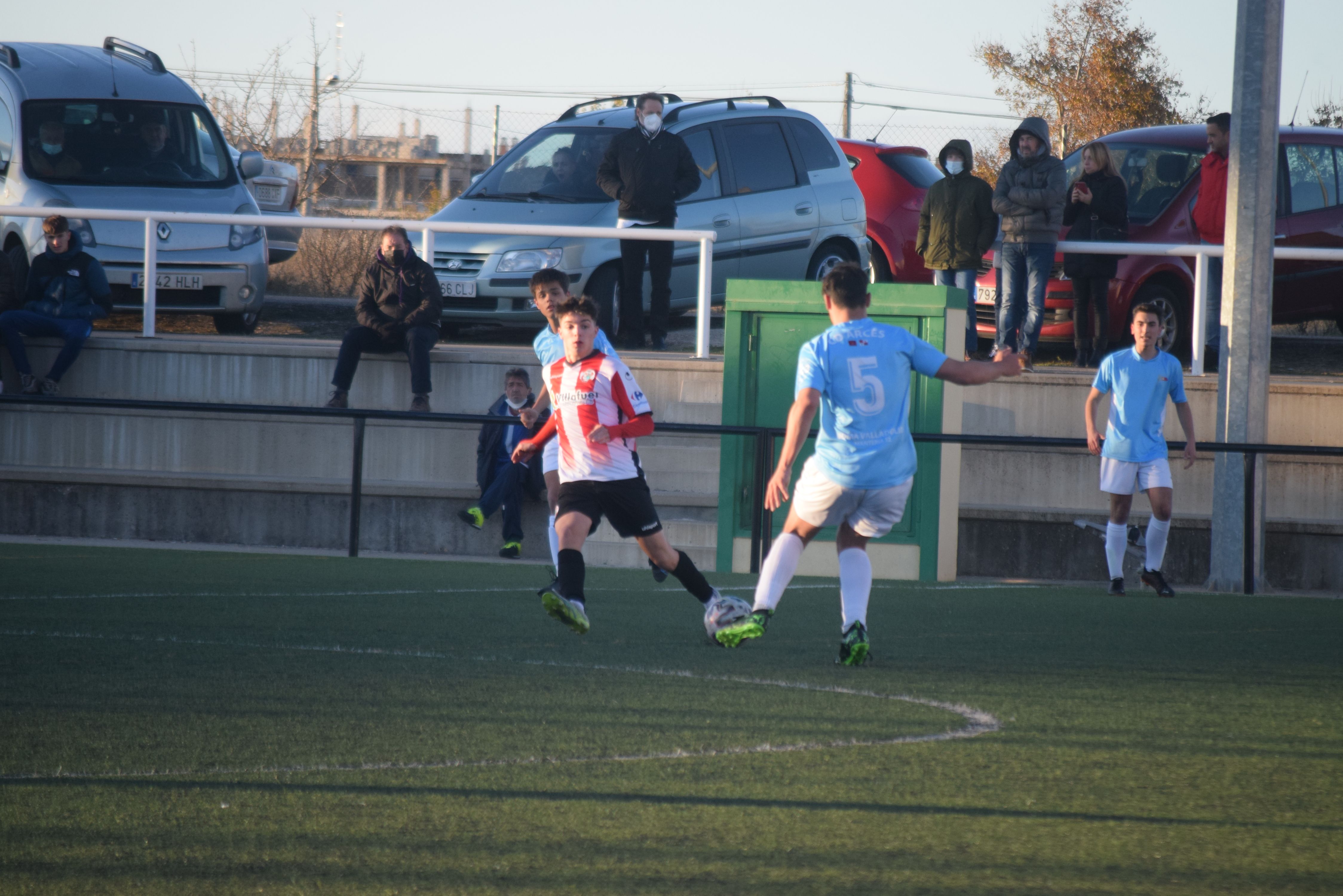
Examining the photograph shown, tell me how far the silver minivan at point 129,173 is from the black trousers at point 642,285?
346cm

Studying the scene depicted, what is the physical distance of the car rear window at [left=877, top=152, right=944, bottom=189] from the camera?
15312 mm

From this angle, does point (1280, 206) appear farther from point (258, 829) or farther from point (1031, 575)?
point (258, 829)

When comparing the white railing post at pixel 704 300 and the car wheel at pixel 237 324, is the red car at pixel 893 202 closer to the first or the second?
the white railing post at pixel 704 300

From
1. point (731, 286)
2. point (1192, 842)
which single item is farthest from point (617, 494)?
point (731, 286)

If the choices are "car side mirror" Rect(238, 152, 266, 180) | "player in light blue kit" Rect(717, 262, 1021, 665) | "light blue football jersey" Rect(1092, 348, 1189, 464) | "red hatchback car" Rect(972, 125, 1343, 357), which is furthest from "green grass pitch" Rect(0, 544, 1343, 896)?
"car side mirror" Rect(238, 152, 266, 180)

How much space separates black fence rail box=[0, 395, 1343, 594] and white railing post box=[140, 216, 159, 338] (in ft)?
6.18

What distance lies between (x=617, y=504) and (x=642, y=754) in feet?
6.97

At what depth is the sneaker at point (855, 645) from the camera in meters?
6.10

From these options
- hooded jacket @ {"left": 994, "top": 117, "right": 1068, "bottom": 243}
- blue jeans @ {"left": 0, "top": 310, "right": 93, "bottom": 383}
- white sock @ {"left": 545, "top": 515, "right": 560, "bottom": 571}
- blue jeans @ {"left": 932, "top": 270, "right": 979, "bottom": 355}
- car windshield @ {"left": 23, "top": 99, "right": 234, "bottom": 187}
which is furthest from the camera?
car windshield @ {"left": 23, "top": 99, "right": 234, "bottom": 187}

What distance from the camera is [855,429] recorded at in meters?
5.99

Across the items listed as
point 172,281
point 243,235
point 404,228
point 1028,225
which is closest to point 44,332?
point 172,281

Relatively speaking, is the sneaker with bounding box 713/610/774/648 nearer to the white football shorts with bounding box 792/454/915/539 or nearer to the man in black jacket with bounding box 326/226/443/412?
the white football shorts with bounding box 792/454/915/539

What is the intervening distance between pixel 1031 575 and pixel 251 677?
7085 mm

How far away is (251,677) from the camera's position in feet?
18.5
